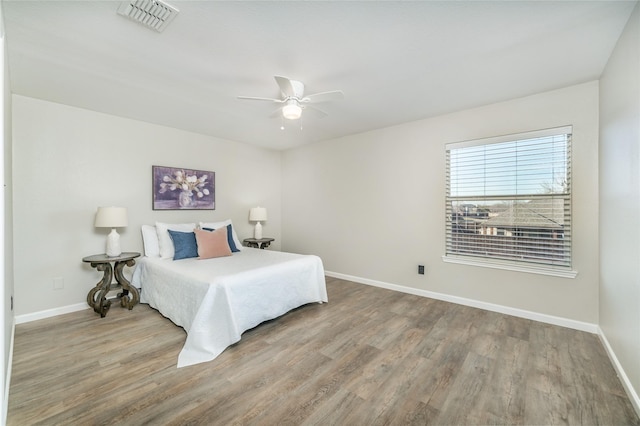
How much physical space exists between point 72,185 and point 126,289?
1390 mm

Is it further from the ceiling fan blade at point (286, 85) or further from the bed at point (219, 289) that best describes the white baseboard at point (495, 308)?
the ceiling fan blade at point (286, 85)

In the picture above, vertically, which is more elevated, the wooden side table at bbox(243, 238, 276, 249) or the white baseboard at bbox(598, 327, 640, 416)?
the wooden side table at bbox(243, 238, 276, 249)

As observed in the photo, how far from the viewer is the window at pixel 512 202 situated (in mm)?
2938

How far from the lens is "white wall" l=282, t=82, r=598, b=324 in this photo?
2.81 metres

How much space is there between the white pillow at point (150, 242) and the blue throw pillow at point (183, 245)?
0.24m

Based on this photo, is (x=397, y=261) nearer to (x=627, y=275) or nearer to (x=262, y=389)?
(x=627, y=275)

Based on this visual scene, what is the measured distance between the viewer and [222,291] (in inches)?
99.0

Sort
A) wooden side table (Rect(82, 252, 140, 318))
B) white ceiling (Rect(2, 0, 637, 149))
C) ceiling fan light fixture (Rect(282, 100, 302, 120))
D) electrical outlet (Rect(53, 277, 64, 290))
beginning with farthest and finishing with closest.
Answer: electrical outlet (Rect(53, 277, 64, 290))
wooden side table (Rect(82, 252, 140, 318))
ceiling fan light fixture (Rect(282, 100, 302, 120))
white ceiling (Rect(2, 0, 637, 149))

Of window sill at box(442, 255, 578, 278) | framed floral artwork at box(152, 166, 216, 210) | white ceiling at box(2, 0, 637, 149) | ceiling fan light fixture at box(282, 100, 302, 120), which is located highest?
white ceiling at box(2, 0, 637, 149)

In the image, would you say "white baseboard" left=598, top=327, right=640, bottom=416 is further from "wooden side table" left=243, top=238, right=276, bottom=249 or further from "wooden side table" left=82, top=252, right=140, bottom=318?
"wooden side table" left=82, top=252, right=140, bottom=318

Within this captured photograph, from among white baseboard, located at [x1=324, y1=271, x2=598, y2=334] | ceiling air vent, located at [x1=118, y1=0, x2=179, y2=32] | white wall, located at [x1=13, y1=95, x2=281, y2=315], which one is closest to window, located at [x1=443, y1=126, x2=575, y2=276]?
white baseboard, located at [x1=324, y1=271, x2=598, y2=334]

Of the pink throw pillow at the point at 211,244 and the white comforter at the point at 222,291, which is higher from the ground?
the pink throw pillow at the point at 211,244

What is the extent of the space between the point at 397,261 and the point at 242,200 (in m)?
2.92

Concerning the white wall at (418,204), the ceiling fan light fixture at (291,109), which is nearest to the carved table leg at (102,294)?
the ceiling fan light fixture at (291,109)
